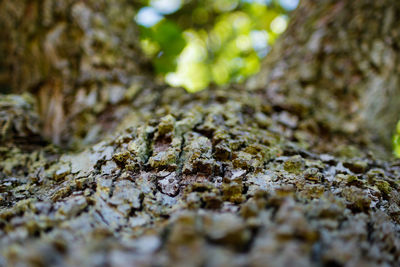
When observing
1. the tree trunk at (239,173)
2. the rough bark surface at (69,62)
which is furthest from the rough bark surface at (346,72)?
the rough bark surface at (69,62)

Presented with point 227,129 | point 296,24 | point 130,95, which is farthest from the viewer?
point 296,24

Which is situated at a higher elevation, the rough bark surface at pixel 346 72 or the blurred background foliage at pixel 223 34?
the blurred background foliage at pixel 223 34

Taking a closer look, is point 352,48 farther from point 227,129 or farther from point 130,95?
point 130,95

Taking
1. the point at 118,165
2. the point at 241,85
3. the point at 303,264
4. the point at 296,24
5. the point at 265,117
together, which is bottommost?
the point at 303,264

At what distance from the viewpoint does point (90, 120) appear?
51.2 inches

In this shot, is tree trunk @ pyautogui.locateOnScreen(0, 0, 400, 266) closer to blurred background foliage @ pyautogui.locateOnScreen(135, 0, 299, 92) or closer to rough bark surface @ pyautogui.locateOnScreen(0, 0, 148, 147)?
rough bark surface @ pyautogui.locateOnScreen(0, 0, 148, 147)

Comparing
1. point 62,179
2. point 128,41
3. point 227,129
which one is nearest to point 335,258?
point 227,129

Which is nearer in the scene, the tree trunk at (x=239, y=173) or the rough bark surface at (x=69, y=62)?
the tree trunk at (x=239, y=173)

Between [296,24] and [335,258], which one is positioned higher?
[296,24]

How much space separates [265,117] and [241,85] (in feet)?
1.27

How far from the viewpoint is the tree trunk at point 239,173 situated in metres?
0.45

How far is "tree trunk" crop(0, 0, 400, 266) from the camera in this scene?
45 cm

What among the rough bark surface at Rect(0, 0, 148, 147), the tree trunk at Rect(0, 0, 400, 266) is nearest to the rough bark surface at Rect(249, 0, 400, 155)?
the tree trunk at Rect(0, 0, 400, 266)

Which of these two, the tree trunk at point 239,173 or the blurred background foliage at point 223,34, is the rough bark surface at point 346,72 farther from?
the blurred background foliage at point 223,34
